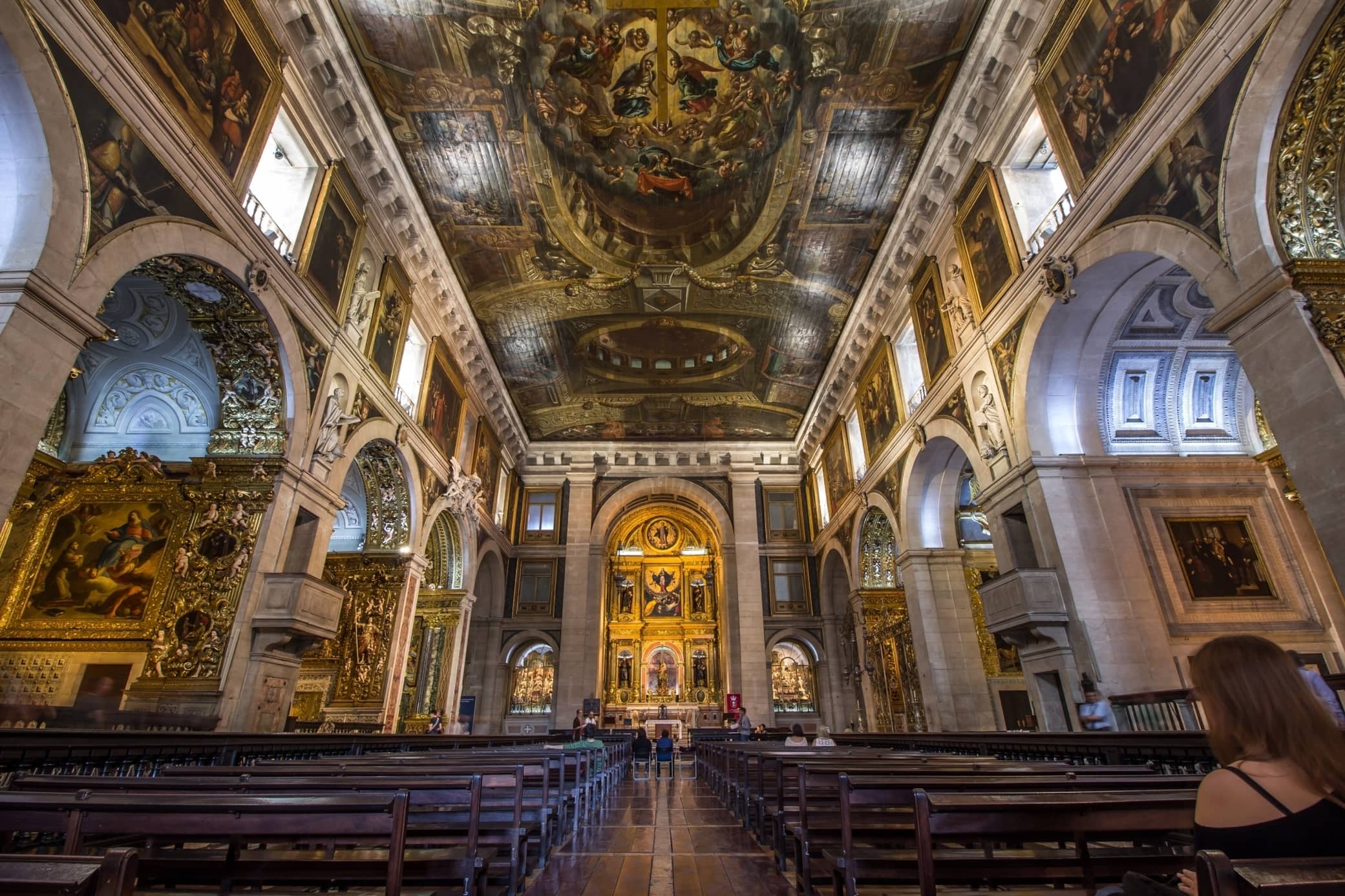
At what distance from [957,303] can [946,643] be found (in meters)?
6.79

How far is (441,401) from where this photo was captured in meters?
15.5

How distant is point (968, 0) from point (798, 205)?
4547 millimetres

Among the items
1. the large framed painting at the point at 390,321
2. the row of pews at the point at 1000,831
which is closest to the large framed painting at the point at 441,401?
the large framed painting at the point at 390,321

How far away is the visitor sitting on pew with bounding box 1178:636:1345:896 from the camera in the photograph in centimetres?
155

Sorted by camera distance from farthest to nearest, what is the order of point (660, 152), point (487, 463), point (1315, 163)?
point (487, 463), point (660, 152), point (1315, 163)

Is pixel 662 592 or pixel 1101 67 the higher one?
pixel 1101 67

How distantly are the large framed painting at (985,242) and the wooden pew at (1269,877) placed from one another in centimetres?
1042

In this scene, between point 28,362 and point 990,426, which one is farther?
point 990,426

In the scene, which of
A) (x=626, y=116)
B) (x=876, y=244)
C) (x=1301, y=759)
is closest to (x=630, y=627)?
(x=876, y=244)

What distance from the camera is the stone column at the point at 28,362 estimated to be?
5.18 m

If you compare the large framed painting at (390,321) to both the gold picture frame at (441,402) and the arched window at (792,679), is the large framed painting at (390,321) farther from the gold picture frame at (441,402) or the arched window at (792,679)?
the arched window at (792,679)

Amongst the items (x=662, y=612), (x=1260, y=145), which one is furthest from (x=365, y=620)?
(x=1260, y=145)

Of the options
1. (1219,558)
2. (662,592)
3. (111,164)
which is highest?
(111,164)

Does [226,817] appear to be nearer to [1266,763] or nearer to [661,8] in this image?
[1266,763]
